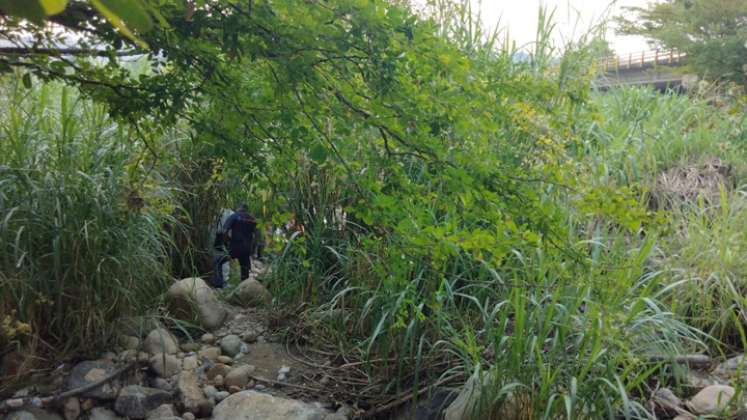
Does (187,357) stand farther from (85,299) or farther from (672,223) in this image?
(672,223)

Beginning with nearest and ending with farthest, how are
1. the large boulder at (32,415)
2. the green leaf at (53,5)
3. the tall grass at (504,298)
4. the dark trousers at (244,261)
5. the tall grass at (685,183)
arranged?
the green leaf at (53,5) → the tall grass at (504,298) → the large boulder at (32,415) → the tall grass at (685,183) → the dark trousers at (244,261)

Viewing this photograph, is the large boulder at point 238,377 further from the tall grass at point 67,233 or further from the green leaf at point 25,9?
the green leaf at point 25,9

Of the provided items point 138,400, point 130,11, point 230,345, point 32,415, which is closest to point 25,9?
point 130,11

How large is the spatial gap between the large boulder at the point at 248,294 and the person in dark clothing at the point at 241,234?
→ 233 mm

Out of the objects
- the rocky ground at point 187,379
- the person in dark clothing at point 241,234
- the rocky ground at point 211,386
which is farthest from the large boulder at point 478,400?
the person in dark clothing at point 241,234

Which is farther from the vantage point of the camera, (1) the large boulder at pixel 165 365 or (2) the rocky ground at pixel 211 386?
(1) the large boulder at pixel 165 365

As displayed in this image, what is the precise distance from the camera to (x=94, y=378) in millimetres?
3928

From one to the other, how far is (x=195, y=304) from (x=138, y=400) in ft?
3.35

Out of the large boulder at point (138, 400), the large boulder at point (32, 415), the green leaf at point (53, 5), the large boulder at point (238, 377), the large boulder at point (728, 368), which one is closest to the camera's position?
the green leaf at point (53, 5)

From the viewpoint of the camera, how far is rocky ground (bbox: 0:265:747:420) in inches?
140

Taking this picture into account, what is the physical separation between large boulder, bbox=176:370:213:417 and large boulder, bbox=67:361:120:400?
0.37 metres

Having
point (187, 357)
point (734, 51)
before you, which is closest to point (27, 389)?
point (187, 357)

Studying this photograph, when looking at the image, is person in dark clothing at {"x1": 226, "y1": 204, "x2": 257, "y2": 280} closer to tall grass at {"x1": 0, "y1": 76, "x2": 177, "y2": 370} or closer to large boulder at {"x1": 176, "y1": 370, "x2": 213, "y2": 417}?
tall grass at {"x1": 0, "y1": 76, "x2": 177, "y2": 370}

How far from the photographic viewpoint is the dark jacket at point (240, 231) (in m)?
5.36
